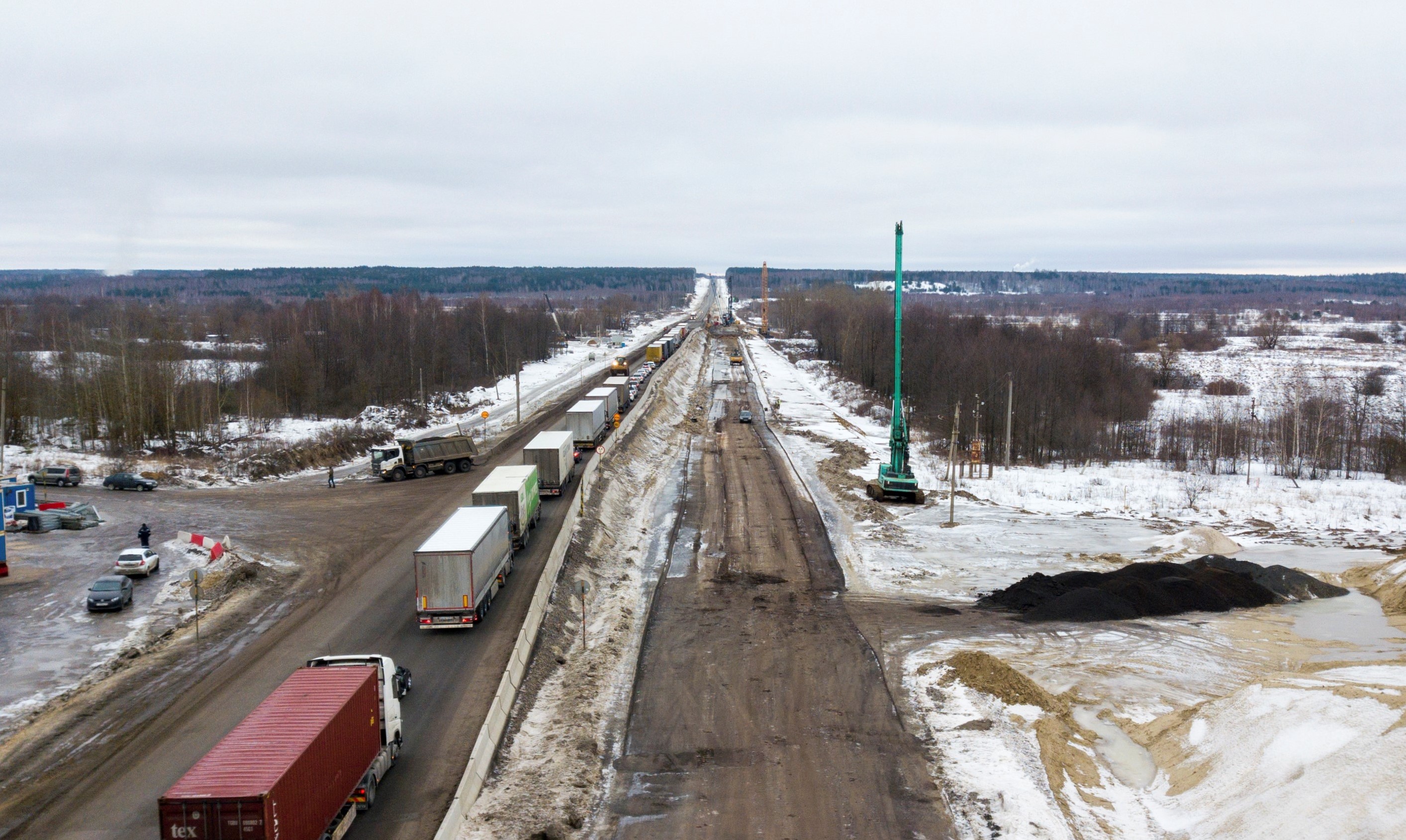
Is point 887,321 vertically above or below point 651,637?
above

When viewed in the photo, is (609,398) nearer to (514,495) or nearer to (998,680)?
(514,495)

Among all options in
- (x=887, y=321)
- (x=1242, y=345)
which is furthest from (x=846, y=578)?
(x=1242, y=345)

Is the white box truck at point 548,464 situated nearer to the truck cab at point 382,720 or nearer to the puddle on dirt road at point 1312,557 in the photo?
the truck cab at point 382,720

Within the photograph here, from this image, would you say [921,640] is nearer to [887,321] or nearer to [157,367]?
[157,367]

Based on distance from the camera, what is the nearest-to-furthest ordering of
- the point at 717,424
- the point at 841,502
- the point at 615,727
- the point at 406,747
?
the point at 406,747 < the point at 615,727 < the point at 841,502 < the point at 717,424

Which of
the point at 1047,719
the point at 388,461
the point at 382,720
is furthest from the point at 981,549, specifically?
the point at 388,461

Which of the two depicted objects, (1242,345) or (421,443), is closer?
(421,443)

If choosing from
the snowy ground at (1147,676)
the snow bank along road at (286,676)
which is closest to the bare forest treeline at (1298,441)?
the snowy ground at (1147,676)

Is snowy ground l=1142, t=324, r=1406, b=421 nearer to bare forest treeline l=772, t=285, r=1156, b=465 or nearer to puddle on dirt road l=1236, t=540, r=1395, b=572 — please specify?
bare forest treeline l=772, t=285, r=1156, b=465
